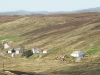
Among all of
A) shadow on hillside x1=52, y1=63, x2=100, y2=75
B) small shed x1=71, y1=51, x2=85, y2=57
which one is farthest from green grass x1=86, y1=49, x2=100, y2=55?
shadow on hillside x1=52, y1=63, x2=100, y2=75

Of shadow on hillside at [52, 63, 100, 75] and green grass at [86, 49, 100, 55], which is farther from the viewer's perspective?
green grass at [86, 49, 100, 55]

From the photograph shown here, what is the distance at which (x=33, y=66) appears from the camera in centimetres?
10481

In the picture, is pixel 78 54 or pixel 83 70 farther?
pixel 78 54

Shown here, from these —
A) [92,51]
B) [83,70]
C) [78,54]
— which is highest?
[92,51]

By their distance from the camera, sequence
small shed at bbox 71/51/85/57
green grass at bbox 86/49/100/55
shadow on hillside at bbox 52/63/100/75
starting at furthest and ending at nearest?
1. green grass at bbox 86/49/100/55
2. small shed at bbox 71/51/85/57
3. shadow on hillside at bbox 52/63/100/75

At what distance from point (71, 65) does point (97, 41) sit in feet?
104

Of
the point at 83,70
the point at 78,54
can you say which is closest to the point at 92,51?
the point at 78,54

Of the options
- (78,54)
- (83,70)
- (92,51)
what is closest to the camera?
(83,70)

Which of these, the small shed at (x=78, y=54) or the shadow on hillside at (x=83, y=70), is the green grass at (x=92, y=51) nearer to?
the small shed at (x=78, y=54)

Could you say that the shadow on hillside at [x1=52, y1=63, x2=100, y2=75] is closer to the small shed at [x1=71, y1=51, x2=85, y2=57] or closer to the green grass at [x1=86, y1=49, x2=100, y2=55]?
the small shed at [x1=71, y1=51, x2=85, y2=57]

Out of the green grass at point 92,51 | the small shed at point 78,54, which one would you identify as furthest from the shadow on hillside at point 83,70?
the green grass at point 92,51

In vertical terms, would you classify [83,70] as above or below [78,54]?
below

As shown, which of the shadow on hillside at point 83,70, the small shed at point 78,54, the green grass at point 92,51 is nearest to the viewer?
the shadow on hillside at point 83,70

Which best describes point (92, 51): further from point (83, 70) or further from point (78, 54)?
point (83, 70)
